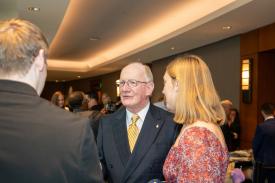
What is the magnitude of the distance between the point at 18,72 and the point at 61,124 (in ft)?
0.67

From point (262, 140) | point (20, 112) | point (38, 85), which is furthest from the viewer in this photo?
Answer: point (262, 140)

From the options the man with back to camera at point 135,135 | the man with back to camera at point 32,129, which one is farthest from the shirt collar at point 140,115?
the man with back to camera at point 32,129

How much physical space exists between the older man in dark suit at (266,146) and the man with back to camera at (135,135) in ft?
9.65

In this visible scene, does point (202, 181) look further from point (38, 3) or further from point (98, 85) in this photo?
point (98, 85)

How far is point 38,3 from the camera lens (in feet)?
16.6

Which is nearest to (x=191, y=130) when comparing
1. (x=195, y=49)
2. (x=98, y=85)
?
(x=195, y=49)

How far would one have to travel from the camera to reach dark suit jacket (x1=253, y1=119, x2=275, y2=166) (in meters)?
4.88

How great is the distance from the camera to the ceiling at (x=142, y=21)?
545 cm

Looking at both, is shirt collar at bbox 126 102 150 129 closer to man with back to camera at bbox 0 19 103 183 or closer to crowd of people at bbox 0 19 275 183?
crowd of people at bbox 0 19 275 183

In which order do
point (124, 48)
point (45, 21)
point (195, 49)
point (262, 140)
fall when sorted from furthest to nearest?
point (124, 48) → point (195, 49) → point (45, 21) → point (262, 140)

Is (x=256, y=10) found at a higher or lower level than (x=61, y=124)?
higher

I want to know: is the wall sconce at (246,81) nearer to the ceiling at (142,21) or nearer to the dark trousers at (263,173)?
the ceiling at (142,21)

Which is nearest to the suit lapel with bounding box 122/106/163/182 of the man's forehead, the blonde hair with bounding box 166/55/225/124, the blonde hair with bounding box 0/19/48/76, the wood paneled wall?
the man's forehead

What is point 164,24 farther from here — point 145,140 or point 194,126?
point 194,126
